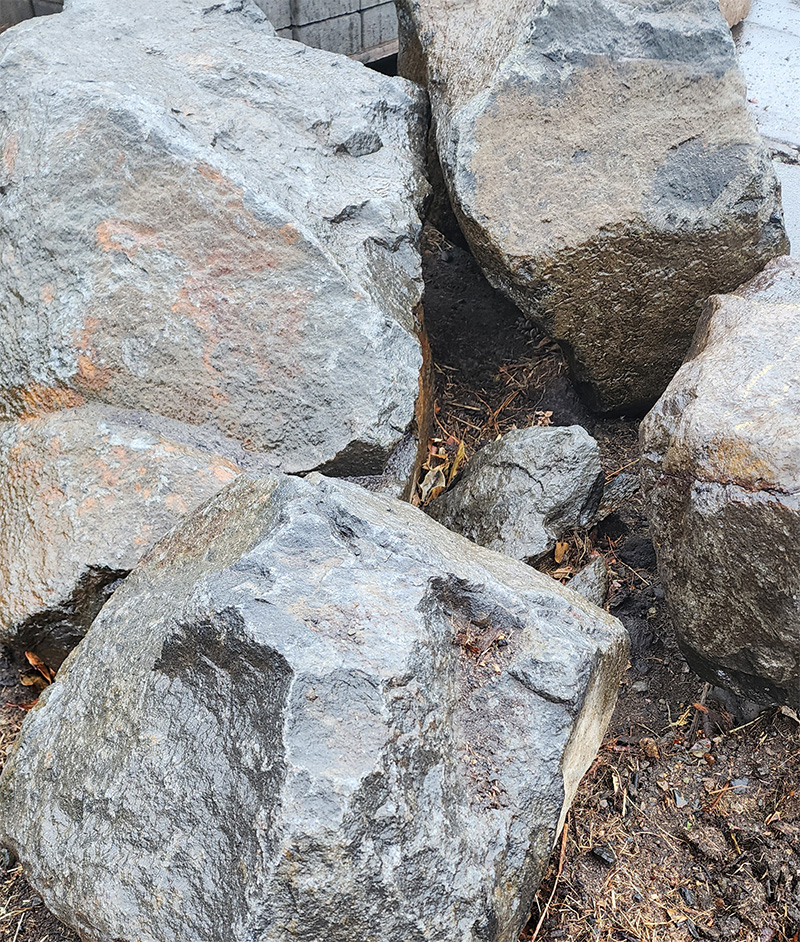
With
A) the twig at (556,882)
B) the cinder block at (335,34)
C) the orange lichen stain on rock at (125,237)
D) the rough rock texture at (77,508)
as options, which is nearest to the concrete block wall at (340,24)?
the cinder block at (335,34)

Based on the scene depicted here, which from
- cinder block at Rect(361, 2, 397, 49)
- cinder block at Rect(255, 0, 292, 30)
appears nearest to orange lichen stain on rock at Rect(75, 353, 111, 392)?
cinder block at Rect(255, 0, 292, 30)

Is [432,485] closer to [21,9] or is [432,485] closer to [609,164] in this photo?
[609,164]

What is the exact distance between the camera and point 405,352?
2420 millimetres

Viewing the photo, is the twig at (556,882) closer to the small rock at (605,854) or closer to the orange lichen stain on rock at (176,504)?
the small rock at (605,854)

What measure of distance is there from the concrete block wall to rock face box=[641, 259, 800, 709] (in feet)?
9.31

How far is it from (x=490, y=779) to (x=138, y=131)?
5.95 feet

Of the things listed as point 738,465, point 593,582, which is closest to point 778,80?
point 593,582

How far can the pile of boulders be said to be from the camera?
143 centimetres

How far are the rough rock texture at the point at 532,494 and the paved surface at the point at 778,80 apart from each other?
1.51 m

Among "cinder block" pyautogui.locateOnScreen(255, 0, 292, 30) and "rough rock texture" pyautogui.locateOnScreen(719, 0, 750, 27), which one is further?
"rough rock texture" pyautogui.locateOnScreen(719, 0, 750, 27)

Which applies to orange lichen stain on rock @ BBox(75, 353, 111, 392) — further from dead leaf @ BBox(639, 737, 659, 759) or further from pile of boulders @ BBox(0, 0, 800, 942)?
dead leaf @ BBox(639, 737, 659, 759)

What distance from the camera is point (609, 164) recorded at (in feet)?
8.66

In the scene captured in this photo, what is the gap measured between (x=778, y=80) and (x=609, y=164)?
2.22 metres

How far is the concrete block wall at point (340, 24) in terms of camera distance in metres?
4.10
